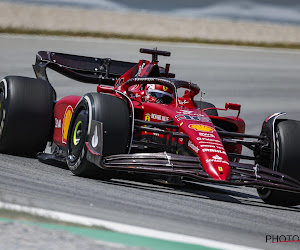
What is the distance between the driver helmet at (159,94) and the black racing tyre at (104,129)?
39.1 inches

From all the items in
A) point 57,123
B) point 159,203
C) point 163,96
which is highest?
point 163,96

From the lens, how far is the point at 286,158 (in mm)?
7289

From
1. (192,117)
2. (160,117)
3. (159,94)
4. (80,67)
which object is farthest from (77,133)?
(80,67)

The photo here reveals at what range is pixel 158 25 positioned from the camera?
31422mm

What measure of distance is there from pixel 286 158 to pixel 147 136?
4.99ft

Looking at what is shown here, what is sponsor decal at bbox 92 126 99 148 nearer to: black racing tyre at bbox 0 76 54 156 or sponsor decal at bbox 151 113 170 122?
sponsor decal at bbox 151 113 170 122

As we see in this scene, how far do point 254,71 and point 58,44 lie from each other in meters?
6.51

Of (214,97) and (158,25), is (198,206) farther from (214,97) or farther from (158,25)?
(158,25)

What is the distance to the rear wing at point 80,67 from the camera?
10046 mm

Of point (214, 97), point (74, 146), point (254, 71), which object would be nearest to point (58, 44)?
point (254, 71)

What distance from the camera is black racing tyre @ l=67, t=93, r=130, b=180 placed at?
277 inches

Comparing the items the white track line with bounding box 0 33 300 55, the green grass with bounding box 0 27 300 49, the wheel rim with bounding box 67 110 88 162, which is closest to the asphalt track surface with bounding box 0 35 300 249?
the wheel rim with bounding box 67 110 88 162

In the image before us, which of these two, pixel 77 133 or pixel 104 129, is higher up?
pixel 104 129

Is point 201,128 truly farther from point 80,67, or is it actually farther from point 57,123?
point 80,67
